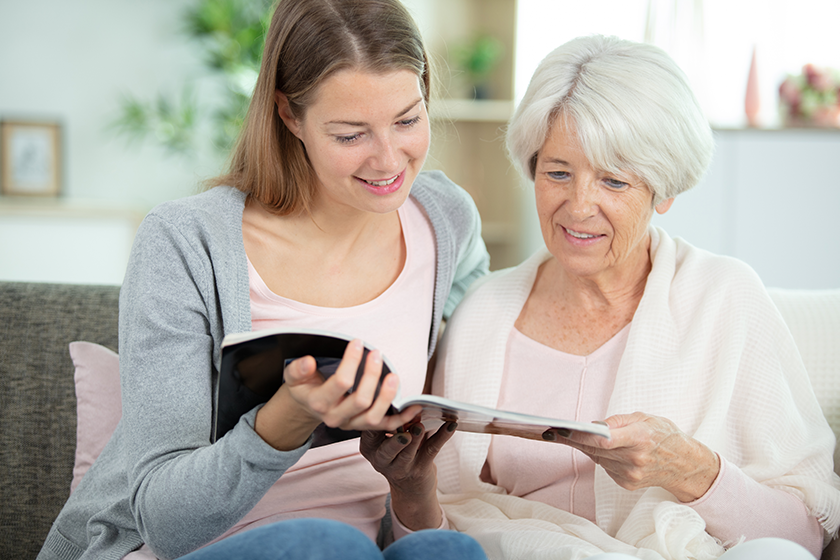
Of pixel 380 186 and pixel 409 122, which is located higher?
pixel 409 122

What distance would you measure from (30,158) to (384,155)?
12.1 ft

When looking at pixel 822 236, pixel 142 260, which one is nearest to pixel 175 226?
pixel 142 260

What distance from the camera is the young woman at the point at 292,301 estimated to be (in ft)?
3.13

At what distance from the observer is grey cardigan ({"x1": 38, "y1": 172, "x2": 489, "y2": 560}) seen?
0.98 metres

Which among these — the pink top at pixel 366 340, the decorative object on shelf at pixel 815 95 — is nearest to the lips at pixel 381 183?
the pink top at pixel 366 340

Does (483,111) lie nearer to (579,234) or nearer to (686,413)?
(579,234)

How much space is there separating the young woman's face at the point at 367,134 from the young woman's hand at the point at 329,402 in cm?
42

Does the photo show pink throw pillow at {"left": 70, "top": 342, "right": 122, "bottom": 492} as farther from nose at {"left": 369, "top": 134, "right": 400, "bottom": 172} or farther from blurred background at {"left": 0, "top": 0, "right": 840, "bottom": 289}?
blurred background at {"left": 0, "top": 0, "right": 840, "bottom": 289}

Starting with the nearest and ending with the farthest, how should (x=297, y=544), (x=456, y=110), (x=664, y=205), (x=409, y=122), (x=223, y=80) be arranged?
(x=297, y=544) → (x=409, y=122) → (x=664, y=205) → (x=456, y=110) → (x=223, y=80)

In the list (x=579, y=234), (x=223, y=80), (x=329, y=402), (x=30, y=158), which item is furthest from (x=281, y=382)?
(x=30, y=158)

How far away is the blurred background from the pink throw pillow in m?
2.52

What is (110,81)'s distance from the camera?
4.21 m

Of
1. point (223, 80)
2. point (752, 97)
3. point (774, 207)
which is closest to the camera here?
point (774, 207)

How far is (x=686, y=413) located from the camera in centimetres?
128
